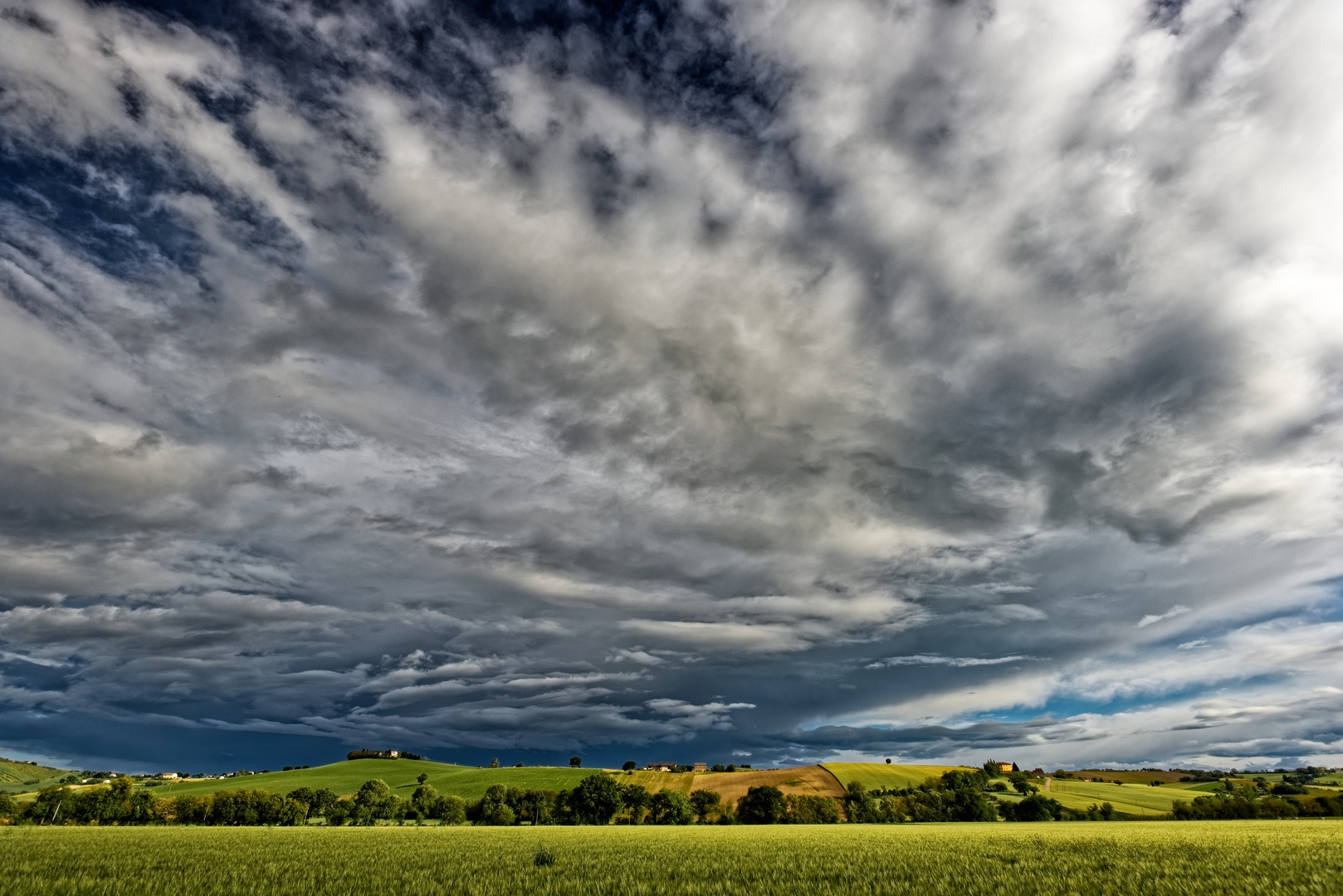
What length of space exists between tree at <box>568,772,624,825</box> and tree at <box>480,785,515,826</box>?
17.8 meters

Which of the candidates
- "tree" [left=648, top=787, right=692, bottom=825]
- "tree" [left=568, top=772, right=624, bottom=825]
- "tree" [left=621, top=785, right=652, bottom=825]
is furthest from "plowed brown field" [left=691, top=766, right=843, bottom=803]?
"tree" [left=568, top=772, right=624, bottom=825]

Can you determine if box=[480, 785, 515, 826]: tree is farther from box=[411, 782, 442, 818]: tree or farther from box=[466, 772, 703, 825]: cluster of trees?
box=[411, 782, 442, 818]: tree

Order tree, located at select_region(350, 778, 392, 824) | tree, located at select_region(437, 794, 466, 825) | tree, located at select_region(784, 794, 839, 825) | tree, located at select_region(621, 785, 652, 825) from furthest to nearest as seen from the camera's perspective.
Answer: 1. tree, located at select_region(350, 778, 392, 824)
2. tree, located at select_region(621, 785, 652, 825)
3. tree, located at select_region(437, 794, 466, 825)
4. tree, located at select_region(784, 794, 839, 825)

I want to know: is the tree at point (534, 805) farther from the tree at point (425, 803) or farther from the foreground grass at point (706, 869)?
Result: the foreground grass at point (706, 869)

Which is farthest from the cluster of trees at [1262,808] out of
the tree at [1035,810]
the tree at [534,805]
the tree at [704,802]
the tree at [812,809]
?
the tree at [534,805]

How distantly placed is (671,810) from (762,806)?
23.1 m

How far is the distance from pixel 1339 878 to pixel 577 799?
6542 inches

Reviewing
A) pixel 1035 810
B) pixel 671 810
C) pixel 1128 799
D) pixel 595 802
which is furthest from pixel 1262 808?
pixel 595 802

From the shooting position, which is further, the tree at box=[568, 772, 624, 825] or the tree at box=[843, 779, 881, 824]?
the tree at box=[568, 772, 624, 825]

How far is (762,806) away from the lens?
163 meters

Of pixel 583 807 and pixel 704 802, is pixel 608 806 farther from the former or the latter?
pixel 704 802

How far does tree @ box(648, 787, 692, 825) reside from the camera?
160750 millimetres

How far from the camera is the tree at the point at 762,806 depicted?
161750mm

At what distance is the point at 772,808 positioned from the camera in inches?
6432
